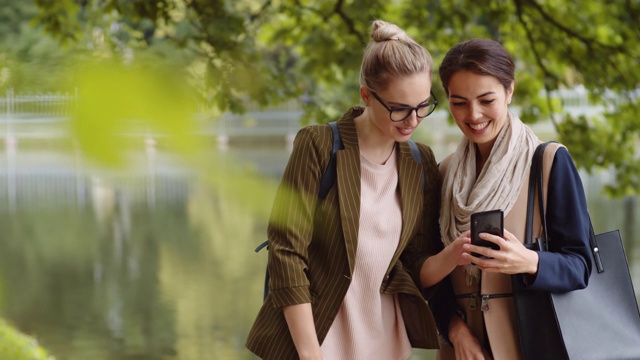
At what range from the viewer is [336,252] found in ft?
4.93

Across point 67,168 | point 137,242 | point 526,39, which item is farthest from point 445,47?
point 137,242

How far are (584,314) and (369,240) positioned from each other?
401 mm

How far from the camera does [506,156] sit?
1456mm

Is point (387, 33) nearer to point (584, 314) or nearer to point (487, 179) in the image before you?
point (487, 179)

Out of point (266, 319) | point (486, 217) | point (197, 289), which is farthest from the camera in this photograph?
point (197, 289)

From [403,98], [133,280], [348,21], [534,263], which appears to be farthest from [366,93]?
[133,280]

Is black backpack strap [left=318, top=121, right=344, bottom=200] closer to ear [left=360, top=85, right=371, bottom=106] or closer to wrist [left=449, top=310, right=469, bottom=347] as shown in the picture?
ear [left=360, top=85, right=371, bottom=106]

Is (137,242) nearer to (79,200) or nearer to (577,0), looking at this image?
(79,200)

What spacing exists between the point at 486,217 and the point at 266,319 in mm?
492

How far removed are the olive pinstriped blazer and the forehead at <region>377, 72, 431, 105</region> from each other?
140 mm

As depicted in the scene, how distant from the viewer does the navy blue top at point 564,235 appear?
1.39m

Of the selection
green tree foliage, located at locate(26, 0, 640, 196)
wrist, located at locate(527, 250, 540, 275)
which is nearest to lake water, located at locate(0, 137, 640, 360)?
green tree foliage, located at locate(26, 0, 640, 196)

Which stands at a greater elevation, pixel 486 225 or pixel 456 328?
pixel 486 225

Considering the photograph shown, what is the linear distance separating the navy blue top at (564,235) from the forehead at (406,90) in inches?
10.2
